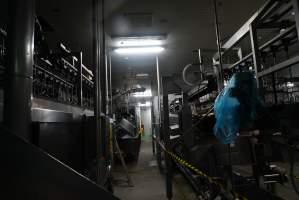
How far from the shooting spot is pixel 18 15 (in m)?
1.48

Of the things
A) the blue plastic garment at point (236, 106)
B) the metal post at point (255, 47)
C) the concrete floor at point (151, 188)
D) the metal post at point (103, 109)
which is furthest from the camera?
the concrete floor at point (151, 188)

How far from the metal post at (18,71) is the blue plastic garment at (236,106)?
1472 mm

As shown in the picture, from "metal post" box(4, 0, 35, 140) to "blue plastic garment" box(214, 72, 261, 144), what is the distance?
57.9 inches

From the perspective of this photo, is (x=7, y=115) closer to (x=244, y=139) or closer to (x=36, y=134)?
(x=36, y=134)

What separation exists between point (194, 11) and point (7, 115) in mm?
4531

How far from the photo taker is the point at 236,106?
5.83 feet

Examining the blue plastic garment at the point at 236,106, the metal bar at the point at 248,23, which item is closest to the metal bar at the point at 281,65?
the blue plastic garment at the point at 236,106

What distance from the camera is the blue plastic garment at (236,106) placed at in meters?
1.78

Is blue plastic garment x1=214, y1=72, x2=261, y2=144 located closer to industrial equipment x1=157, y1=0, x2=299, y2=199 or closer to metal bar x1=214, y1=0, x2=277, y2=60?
industrial equipment x1=157, y1=0, x2=299, y2=199

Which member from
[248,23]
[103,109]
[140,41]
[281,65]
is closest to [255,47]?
[248,23]

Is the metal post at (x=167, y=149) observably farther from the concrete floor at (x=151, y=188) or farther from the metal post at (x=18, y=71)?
the metal post at (x=18, y=71)

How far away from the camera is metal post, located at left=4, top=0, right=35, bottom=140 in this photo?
1430 millimetres

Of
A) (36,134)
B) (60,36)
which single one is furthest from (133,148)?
(36,134)

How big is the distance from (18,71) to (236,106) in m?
1.62
